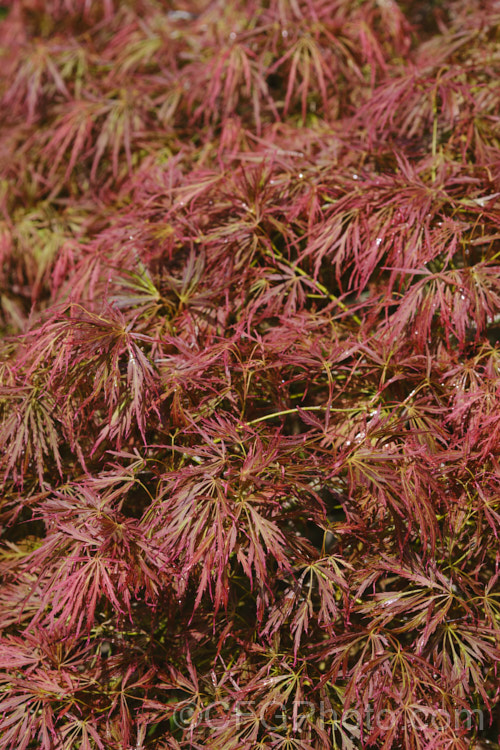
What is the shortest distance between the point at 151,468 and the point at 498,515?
34.0 inches

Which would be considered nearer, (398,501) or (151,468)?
(398,501)

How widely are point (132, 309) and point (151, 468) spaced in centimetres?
47

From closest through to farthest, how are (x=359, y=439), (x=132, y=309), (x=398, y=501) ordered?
(x=398, y=501) → (x=359, y=439) → (x=132, y=309)

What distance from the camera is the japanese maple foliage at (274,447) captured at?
139cm

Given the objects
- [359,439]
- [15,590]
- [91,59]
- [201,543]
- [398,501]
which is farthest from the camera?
[91,59]

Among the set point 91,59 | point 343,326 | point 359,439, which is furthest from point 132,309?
point 91,59

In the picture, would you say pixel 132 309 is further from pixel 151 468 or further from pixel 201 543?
pixel 201 543

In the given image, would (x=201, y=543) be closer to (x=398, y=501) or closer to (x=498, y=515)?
(x=398, y=501)

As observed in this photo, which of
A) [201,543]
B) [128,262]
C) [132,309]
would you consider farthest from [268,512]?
[128,262]

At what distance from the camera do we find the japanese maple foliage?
4.56ft

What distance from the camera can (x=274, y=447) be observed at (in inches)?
55.1

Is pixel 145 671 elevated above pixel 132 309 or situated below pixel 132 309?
below

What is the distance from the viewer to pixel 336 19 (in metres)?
2.30

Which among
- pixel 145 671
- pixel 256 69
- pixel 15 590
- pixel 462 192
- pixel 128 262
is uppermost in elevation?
pixel 256 69
